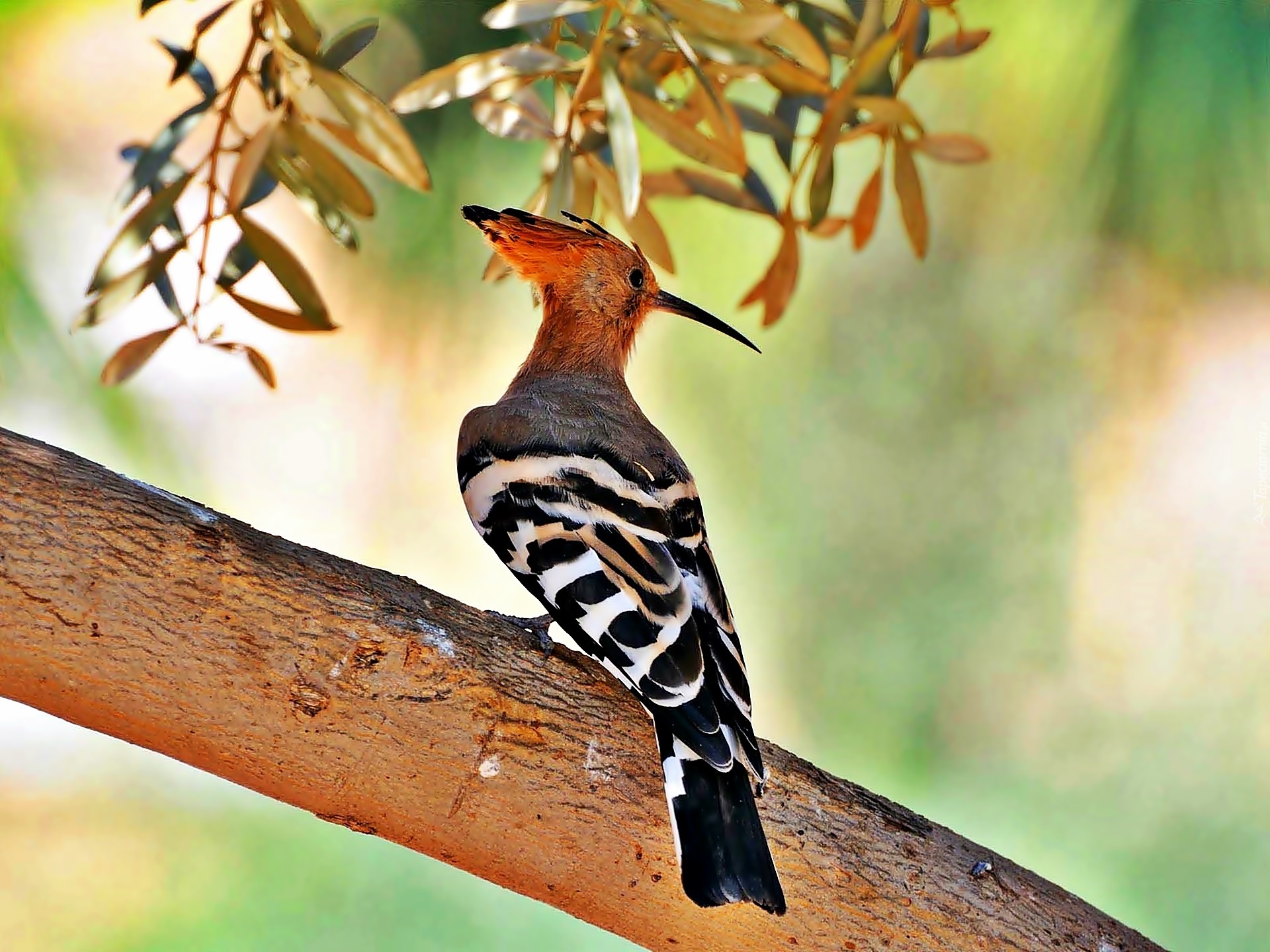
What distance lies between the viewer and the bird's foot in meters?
1.07

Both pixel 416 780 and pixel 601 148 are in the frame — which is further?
pixel 601 148

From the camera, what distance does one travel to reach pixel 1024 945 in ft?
3.48

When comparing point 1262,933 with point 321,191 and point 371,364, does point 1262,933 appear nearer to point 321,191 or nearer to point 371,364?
point 371,364

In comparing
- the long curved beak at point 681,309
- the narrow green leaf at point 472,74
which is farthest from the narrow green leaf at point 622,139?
the long curved beak at point 681,309

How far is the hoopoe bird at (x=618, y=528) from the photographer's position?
0.99m

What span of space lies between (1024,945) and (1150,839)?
5.61 feet

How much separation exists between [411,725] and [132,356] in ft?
1.41

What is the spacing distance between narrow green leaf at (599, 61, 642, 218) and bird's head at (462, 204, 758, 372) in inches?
18.4

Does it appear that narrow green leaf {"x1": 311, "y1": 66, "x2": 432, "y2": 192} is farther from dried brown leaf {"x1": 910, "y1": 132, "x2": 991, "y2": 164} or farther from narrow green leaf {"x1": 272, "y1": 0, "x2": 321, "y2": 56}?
dried brown leaf {"x1": 910, "y1": 132, "x2": 991, "y2": 164}

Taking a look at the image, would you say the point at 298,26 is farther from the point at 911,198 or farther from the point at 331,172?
the point at 911,198

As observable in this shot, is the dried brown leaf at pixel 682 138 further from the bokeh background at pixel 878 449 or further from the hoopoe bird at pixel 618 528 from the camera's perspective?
the bokeh background at pixel 878 449

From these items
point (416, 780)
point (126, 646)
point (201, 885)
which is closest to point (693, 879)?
point (416, 780)

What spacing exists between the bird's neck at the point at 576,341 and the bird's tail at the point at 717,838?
0.63 m

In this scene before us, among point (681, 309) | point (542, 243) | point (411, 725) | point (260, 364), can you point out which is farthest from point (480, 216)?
point (411, 725)
